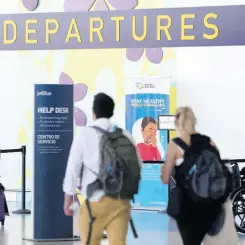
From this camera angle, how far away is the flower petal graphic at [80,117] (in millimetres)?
13195

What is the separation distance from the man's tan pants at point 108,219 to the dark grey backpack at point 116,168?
0.11 ft

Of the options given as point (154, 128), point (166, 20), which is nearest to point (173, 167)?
point (166, 20)

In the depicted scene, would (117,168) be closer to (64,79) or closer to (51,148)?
(51,148)

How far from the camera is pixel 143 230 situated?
977cm

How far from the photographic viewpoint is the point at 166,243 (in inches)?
341

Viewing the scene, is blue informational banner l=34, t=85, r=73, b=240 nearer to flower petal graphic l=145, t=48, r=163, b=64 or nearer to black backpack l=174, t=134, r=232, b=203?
black backpack l=174, t=134, r=232, b=203

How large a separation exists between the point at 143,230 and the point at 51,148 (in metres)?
2.16

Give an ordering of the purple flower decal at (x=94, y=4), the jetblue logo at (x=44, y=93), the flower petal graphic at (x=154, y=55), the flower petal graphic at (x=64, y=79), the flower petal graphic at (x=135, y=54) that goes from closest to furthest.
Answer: the jetblue logo at (x=44, y=93)
the flower petal graphic at (x=154, y=55)
the flower petal graphic at (x=135, y=54)
the purple flower decal at (x=94, y=4)
the flower petal graphic at (x=64, y=79)

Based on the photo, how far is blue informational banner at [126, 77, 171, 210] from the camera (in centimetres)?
1218

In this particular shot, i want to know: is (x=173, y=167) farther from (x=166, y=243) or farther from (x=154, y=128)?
(x=154, y=128)

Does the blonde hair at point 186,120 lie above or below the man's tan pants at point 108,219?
above

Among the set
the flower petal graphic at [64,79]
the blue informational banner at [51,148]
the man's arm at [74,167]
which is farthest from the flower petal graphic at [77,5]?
the man's arm at [74,167]

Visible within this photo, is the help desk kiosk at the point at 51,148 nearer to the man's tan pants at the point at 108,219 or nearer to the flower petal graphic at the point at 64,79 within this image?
the man's tan pants at the point at 108,219

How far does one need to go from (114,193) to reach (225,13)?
21.6 ft
